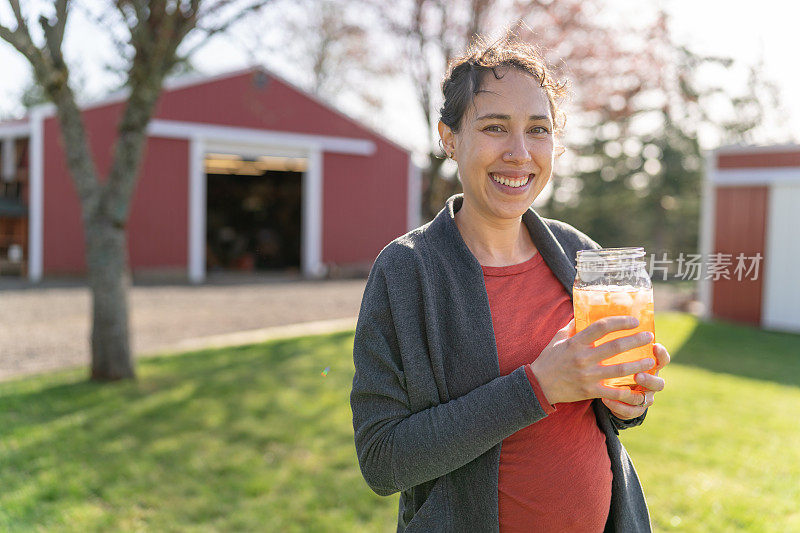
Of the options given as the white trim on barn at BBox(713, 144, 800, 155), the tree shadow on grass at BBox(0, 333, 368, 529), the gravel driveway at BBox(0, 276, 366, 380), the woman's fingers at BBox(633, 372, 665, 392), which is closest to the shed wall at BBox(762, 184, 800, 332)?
the white trim on barn at BBox(713, 144, 800, 155)

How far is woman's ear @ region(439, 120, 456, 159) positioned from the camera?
1.40m

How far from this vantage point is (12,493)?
3270 millimetres

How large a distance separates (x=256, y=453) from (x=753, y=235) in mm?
8705

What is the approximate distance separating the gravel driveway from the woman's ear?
5568 mm

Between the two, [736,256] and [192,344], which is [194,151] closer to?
[192,344]

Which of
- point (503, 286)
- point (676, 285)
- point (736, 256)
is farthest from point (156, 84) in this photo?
point (676, 285)

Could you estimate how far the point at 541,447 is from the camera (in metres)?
1.31

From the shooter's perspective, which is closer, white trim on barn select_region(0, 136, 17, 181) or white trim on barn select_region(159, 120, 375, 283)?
white trim on barn select_region(159, 120, 375, 283)

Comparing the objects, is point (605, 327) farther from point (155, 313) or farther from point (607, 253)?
point (155, 313)

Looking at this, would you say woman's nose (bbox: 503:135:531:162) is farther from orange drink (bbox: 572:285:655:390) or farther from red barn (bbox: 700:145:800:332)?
red barn (bbox: 700:145:800:332)

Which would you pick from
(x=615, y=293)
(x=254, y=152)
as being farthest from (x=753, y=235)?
(x=254, y=152)

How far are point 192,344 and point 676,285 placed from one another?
15.4 m

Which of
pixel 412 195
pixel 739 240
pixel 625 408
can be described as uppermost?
pixel 412 195

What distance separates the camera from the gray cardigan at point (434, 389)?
116 cm
